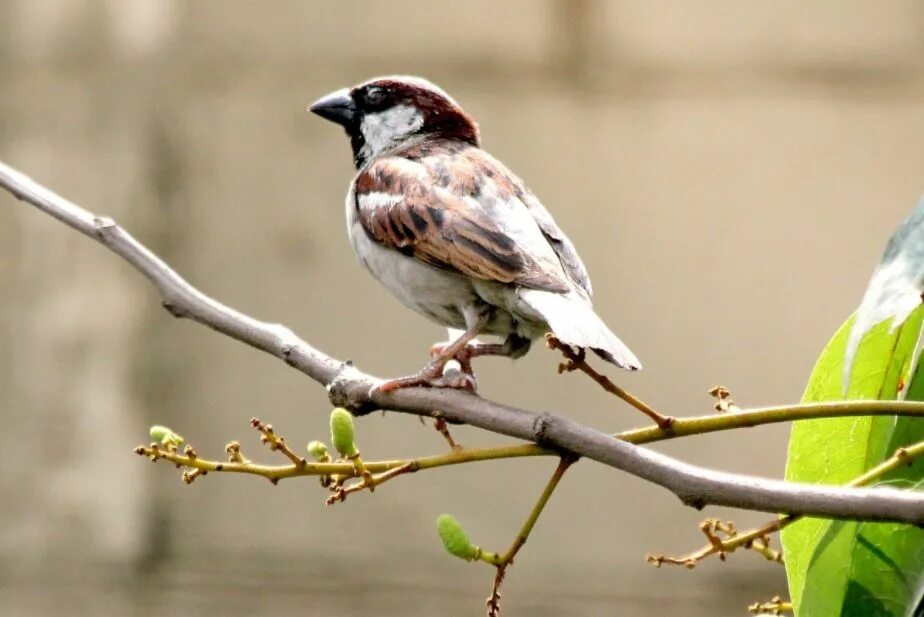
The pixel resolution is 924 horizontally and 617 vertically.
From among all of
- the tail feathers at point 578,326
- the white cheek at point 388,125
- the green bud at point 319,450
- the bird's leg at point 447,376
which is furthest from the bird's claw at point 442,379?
the white cheek at point 388,125

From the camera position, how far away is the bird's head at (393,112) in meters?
1.81

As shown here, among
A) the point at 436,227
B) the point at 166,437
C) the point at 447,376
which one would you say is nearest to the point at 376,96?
the point at 436,227

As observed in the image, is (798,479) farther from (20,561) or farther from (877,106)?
(20,561)

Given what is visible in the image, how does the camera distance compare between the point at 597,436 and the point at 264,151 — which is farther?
the point at 264,151

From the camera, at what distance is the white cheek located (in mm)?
1816

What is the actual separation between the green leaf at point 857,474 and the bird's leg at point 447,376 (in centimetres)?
34

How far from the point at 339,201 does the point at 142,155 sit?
1.65 ft

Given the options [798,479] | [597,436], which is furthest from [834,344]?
[597,436]

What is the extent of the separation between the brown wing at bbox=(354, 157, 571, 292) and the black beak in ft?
0.67

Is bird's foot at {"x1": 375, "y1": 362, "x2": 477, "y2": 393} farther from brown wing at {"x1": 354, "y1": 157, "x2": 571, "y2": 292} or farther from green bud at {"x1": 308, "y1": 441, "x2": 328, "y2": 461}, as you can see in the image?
green bud at {"x1": 308, "y1": 441, "x2": 328, "y2": 461}

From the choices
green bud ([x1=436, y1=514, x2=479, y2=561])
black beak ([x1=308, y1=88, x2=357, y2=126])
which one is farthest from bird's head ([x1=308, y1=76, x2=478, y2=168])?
green bud ([x1=436, y1=514, x2=479, y2=561])

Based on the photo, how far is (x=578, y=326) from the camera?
1181 millimetres

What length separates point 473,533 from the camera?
2963 mm

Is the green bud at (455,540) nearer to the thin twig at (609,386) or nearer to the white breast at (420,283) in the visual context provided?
the thin twig at (609,386)
